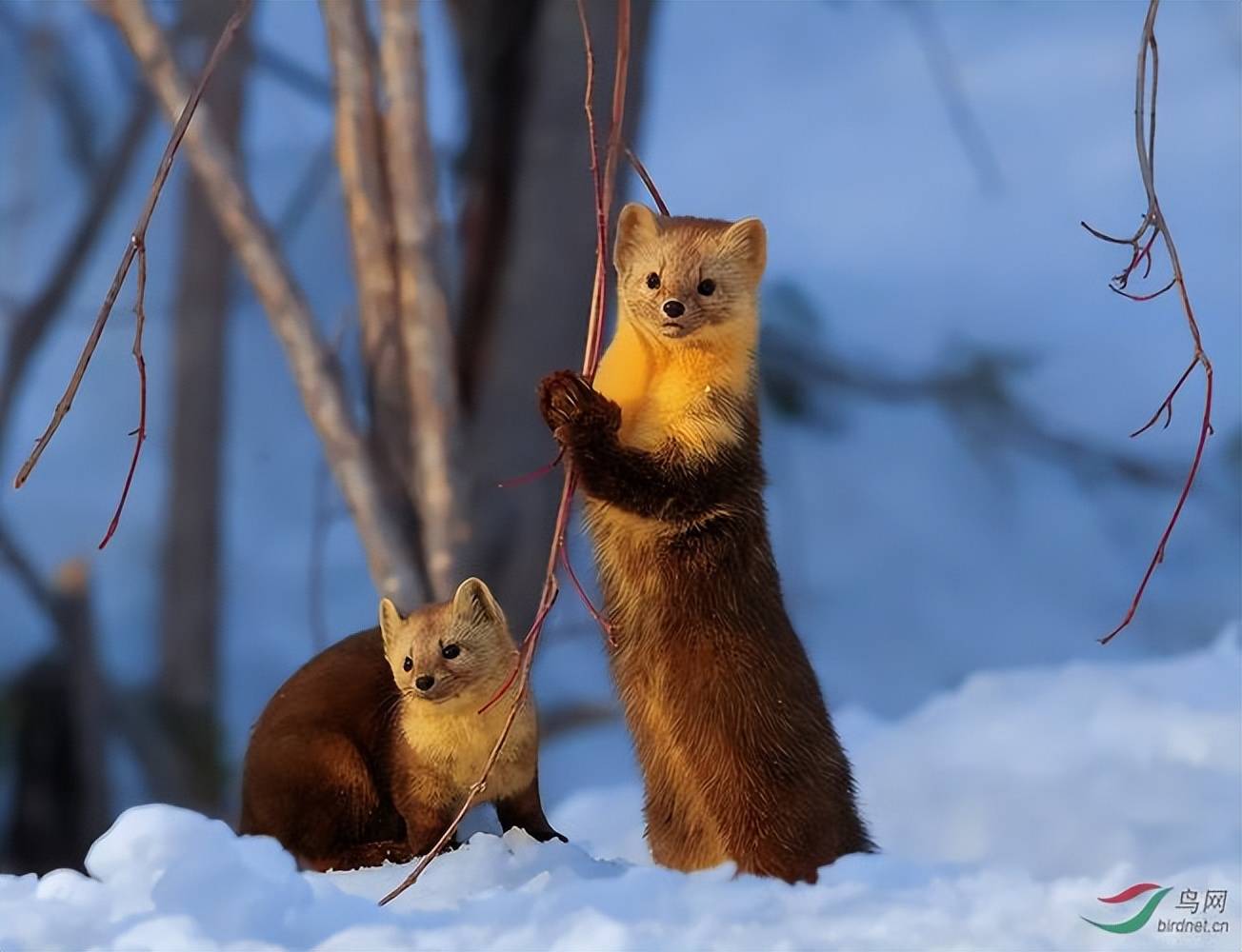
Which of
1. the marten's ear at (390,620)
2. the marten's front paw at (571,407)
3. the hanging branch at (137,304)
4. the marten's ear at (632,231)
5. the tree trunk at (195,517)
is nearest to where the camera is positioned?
the hanging branch at (137,304)

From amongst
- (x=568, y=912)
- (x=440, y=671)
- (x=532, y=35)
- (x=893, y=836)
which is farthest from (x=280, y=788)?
(x=532, y=35)

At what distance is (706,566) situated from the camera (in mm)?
1277

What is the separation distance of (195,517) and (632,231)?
8.48 feet

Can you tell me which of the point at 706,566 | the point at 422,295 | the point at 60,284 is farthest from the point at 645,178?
the point at 60,284

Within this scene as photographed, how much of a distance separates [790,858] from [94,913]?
0.50 m

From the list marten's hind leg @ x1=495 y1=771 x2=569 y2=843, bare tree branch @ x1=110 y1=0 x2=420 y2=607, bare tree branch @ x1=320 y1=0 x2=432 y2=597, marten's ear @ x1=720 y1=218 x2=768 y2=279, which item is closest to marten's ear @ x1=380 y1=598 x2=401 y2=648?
marten's hind leg @ x1=495 y1=771 x2=569 y2=843

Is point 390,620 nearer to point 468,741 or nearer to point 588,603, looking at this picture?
point 468,741

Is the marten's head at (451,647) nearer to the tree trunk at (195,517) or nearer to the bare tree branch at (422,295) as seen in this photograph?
the bare tree branch at (422,295)

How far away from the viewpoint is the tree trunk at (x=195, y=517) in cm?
364

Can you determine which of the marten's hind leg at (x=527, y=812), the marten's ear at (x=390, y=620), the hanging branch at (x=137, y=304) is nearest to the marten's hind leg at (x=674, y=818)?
the marten's hind leg at (x=527, y=812)

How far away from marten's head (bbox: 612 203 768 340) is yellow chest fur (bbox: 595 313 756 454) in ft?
0.04

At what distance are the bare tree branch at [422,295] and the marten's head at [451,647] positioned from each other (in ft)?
2.69

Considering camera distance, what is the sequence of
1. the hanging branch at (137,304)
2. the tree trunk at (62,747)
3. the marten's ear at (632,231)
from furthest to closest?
the tree trunk at (62,747) < the marten's ear at (632,231) < the hanging branch at (137,304)

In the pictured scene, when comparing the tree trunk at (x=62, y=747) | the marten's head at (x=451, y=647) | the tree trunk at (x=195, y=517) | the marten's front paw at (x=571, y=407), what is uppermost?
the tree trunk at (x=195, y=517)
